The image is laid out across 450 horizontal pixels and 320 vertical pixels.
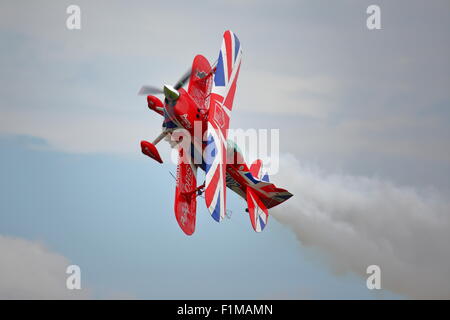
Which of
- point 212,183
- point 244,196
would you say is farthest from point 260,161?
point 212,183

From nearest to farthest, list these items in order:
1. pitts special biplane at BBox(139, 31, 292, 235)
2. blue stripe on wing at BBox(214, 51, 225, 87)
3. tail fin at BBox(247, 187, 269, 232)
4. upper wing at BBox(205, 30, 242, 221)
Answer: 1. upper wing at BBox(205, 30, 242, 221)
2. pitts special biplane at BBox(139, 31, 292, 235)
3. blue stripe on wing at BBox(214, 51, 225, 87)
4. tail fin at BBox(247, 187, 269, 232)

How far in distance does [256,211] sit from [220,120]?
3859 mm

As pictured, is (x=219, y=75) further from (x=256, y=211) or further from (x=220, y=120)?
(x=256, y=211)

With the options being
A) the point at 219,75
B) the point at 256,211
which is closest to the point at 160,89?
the point at 219,75

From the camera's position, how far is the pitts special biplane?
25797 millimetres

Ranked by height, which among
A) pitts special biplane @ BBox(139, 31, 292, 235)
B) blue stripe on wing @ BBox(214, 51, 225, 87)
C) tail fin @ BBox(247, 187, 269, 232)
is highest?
blue stripe on wing @ BBox(214, 51, 225, 87)

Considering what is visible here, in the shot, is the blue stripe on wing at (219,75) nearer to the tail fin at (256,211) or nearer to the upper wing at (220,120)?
the upper wing at (220,120)

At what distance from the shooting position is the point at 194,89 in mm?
27703

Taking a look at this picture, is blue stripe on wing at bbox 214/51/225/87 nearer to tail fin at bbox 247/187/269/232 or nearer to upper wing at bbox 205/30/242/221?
upper wing at bbox 205/30/242/221

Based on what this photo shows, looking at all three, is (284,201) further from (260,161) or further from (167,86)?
(167,86)

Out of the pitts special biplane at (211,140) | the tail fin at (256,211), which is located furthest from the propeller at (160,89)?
the tail fin at (256,211)

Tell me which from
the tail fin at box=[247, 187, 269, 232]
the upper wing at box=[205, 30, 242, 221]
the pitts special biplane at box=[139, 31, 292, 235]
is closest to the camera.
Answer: the upper wing at box=[205, 30, 242, 221]

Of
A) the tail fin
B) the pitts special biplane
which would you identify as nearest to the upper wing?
the pitts special biplane

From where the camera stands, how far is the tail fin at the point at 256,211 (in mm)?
28453
